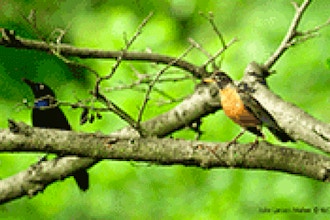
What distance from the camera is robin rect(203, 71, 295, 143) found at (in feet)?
10.6

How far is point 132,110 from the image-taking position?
6500 millimetres

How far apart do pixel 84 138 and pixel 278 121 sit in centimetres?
83

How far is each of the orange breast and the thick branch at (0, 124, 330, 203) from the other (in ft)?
1.18

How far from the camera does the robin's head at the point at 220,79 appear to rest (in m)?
3.50

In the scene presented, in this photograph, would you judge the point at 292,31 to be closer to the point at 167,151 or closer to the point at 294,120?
the point at 294,120

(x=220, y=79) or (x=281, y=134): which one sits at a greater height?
(x=220, y=79)

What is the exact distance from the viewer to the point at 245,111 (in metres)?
3.32

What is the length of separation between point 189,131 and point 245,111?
9.49ft

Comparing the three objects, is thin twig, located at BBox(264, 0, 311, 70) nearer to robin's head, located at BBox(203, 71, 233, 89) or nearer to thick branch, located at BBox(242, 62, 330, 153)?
thick branch, located at BBox(242, 62, 330, 153)

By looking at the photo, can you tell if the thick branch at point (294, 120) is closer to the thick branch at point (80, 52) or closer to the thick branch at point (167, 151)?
the thick branch at point (167, 151)

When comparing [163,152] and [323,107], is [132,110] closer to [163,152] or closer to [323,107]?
[323,107]

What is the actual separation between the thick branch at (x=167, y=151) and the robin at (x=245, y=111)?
271 mm

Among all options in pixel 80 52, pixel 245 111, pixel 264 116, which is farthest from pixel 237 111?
pixel 80 52

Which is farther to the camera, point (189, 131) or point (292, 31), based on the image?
point (189, 131)
